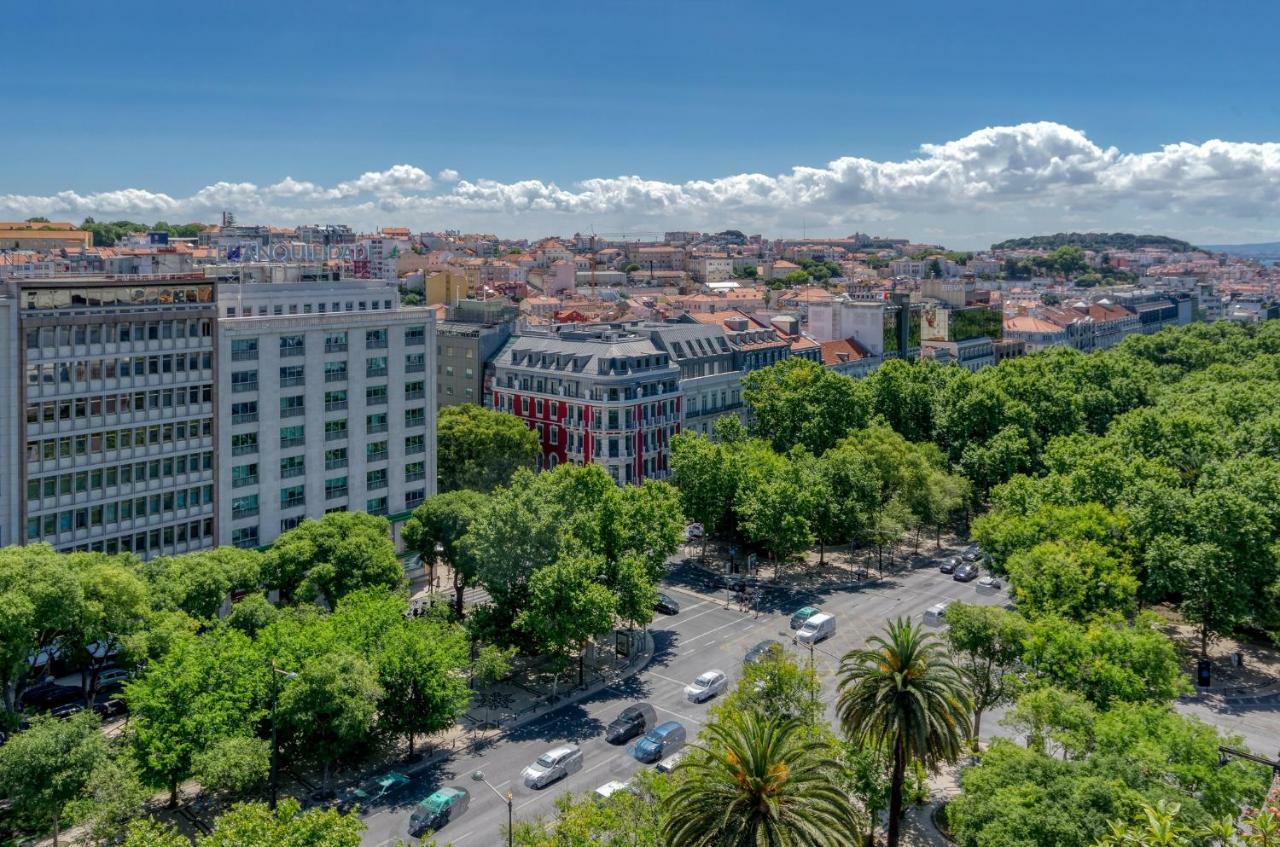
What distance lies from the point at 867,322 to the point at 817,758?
419ft

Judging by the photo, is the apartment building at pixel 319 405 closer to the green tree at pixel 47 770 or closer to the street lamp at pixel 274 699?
the street lamp at pixel 274 699

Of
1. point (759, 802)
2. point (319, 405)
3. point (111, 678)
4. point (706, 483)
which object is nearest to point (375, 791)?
point (111, 678)

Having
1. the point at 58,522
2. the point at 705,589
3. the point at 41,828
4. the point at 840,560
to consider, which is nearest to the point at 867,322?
the point at 840,560

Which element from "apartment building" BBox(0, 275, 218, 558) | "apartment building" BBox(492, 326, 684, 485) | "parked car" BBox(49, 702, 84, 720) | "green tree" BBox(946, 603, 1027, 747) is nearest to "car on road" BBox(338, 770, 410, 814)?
"parked car" BBox(49, 702, 84, 720)

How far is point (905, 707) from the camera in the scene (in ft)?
132

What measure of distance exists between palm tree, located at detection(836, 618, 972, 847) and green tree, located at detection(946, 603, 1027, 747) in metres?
12.5

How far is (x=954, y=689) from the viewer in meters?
41.0

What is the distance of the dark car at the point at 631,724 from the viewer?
58094 millimetres

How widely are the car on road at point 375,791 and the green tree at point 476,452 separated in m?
45.1

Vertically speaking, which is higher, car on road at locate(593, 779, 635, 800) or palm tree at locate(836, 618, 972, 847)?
palm tree at locate(836, 618, 972, 847)

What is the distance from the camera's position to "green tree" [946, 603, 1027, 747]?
176ft

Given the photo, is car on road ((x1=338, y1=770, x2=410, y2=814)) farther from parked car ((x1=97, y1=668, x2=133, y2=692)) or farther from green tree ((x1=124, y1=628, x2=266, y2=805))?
parked car ((x1=97, y1=668, x2=133, y2=692))

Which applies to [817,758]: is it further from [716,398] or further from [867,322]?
[867,322]

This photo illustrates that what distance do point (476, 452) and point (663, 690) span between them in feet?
131
